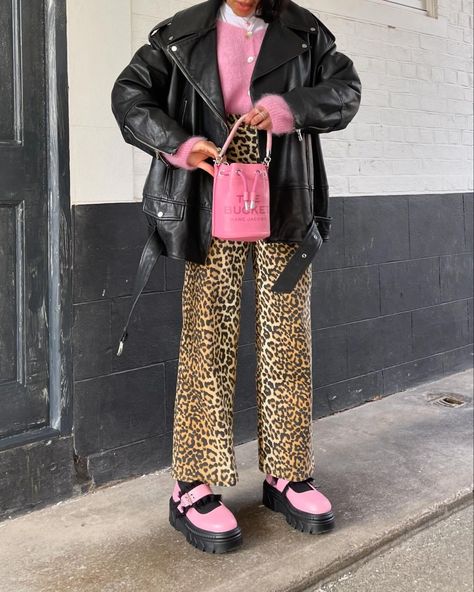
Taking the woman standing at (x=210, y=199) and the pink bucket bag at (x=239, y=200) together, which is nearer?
the pink bucket bag at (x=239, y=200)

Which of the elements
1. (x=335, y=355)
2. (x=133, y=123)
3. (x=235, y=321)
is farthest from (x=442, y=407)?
(x=133, y=123)

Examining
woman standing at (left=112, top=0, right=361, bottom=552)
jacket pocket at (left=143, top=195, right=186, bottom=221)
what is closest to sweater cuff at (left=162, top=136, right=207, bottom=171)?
woman standing at (left=112, top=0, right=361, bottom=552)

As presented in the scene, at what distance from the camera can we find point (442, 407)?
3.97m

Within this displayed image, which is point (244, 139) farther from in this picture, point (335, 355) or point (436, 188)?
point (436, 188)

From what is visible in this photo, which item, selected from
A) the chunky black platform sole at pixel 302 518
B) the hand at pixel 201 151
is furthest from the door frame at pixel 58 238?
the chunky black platform sole at pixel 302 518

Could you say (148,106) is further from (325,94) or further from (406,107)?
(406,107)

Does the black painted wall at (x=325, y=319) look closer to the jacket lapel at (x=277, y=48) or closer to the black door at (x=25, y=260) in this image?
the black door at (x=25, y=260)

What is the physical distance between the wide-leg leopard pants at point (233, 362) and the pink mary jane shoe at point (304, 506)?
6 centimetres

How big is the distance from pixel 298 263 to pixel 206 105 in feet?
1.82

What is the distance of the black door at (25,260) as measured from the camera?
2564 millimetres

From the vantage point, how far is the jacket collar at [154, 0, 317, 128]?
2203 millimetres

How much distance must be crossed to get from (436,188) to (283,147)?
91.9 inches

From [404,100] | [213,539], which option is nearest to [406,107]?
[404,100]

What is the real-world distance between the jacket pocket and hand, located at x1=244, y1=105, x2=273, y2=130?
1.06 feet
